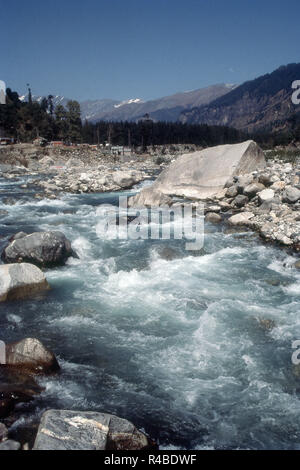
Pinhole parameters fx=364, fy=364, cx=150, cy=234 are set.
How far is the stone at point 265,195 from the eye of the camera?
1656 cm

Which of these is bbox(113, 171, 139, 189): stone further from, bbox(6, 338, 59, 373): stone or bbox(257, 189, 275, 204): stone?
bbox(6, 338, 59, 373): stone

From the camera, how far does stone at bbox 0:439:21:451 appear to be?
4.19m

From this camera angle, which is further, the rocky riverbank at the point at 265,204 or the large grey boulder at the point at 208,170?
the large grey boulder at the point at 208,170

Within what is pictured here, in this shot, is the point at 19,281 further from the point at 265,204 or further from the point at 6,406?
the point at 265,204

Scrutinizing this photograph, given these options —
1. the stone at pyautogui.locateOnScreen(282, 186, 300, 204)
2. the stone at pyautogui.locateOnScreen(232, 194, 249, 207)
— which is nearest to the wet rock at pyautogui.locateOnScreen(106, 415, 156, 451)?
the stone at pyautogui.locateOnScreen(282, 186, 300, 204)

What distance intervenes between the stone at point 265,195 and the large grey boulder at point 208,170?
313 centimetres

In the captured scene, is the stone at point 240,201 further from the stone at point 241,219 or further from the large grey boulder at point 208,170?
the large grey boulder at point 208,170

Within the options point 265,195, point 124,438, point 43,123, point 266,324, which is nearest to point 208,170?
point 265,195

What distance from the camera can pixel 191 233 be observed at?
1477 cm

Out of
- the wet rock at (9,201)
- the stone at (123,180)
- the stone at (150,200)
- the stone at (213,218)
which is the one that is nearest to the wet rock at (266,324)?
the stone at (213,218)

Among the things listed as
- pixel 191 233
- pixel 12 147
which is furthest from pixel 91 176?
pixel 12 147

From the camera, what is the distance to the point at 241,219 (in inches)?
611
